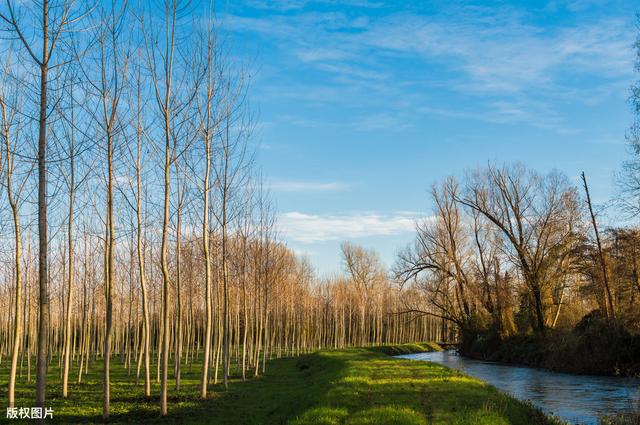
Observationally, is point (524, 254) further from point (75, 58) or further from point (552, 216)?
point (75, 58)

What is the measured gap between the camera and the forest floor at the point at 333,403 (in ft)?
39.0

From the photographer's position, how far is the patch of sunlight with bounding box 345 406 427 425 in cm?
1093

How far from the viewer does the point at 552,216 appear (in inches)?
1615

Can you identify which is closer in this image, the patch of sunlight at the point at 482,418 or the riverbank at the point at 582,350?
the patch of sunlight at the point at 482,418

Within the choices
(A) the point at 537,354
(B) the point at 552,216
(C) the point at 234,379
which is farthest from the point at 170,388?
(B) the point at 552,216

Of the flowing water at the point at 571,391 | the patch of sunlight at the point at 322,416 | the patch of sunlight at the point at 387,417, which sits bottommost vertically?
the flowing water at the point at 571,391

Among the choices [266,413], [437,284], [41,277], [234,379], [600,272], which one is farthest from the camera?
[437,284]

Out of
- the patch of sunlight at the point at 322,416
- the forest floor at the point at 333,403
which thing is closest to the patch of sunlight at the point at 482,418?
the forest floor at the point at 333,403

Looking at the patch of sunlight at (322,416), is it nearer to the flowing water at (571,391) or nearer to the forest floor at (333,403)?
the forest floor at (333,403)

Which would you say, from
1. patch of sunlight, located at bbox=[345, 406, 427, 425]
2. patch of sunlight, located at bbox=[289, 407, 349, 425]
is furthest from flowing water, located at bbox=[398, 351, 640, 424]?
patch of sunlight, located at bbox=[289, 407, 349, 425]

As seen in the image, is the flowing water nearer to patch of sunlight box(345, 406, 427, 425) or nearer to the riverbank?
the riverbank

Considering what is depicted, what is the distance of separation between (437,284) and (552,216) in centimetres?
1307

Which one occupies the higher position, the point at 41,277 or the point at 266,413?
the point at 41,277

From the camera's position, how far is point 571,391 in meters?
21.7
